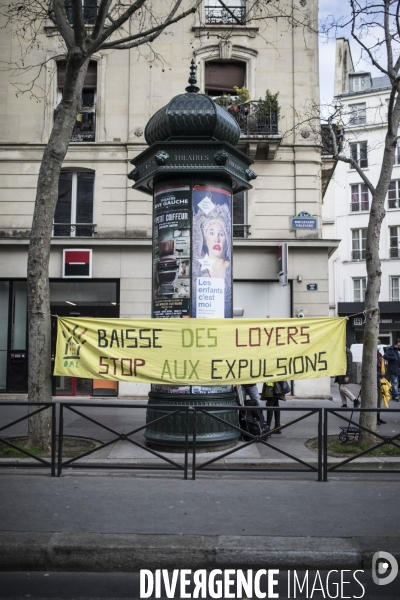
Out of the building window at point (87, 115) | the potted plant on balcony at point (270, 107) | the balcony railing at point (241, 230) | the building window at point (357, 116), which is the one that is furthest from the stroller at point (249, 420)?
the building window at point (87, 115)

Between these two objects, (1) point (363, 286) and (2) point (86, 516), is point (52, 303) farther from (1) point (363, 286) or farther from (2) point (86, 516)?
(1) point (363, 286)

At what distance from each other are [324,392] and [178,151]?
9673 mm

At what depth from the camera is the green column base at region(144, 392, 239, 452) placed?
8.35 meters

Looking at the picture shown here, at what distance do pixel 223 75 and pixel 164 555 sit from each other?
51.2 feet

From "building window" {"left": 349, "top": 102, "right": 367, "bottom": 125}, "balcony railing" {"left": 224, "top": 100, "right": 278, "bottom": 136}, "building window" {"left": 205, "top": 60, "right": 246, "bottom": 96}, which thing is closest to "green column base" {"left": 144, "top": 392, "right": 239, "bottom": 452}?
"building window" {"left": 349, "top": 102, "right": 367, "bottom": 125}

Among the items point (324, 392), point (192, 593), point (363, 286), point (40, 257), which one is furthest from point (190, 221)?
point (363, 286)

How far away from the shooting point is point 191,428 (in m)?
8.44

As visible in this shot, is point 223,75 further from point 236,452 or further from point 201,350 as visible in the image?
point 236,452

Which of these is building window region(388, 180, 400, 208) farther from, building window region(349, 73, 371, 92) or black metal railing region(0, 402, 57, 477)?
black metal railing region(0, 402, 57, 477)

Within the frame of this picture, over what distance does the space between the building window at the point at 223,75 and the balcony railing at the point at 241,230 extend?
13.9ft

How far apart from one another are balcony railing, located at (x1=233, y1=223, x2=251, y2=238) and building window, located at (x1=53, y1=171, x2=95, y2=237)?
4288mm

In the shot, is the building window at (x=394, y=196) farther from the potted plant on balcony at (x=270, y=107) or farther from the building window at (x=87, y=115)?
the building window at (x=87, y=115)

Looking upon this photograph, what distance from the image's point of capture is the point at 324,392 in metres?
16.2

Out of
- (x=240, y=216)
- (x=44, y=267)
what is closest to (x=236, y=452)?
(x=44, y=267)
